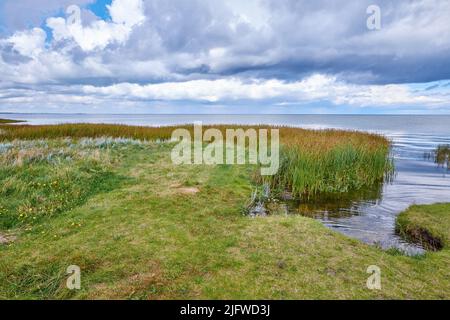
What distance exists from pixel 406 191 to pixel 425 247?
798cm

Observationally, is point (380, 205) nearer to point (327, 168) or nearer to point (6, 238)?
point (327, 168)

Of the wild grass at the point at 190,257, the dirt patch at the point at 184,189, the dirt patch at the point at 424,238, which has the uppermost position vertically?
the dirt patch at the point at 184,189

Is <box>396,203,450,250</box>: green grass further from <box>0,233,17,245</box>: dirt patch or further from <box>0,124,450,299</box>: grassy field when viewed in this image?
<box>0,233,17,245</box>: dirt patch

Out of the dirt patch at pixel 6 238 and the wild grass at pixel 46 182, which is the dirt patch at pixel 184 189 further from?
the dirt patch at pixel 6 238

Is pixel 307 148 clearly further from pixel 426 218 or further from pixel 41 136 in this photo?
pixel 41 136

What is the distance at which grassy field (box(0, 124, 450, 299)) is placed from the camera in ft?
16.8

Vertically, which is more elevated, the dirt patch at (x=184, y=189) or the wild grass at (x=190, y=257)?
the dirt patch at (x=184, y=189)

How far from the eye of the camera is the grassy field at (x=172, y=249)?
5105mm

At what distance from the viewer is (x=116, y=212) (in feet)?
27.5

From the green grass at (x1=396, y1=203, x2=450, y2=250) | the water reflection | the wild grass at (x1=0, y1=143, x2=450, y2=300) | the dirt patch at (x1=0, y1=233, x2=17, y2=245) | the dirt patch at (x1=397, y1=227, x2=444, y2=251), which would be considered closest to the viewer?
the wild grass at (x1=0, y1=143, x2=450, y2=300)

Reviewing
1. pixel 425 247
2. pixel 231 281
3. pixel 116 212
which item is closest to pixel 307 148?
pixel 425 247

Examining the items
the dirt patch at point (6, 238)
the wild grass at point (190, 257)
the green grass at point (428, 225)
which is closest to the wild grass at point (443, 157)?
the green grass at point (428, 225)

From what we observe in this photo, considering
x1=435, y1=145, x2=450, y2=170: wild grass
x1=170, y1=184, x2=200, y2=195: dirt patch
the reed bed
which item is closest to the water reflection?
the reed bed

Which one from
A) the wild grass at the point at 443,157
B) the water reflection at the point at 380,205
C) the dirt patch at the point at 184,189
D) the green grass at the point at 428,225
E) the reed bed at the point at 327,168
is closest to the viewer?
the green grass at the point at 428,225
